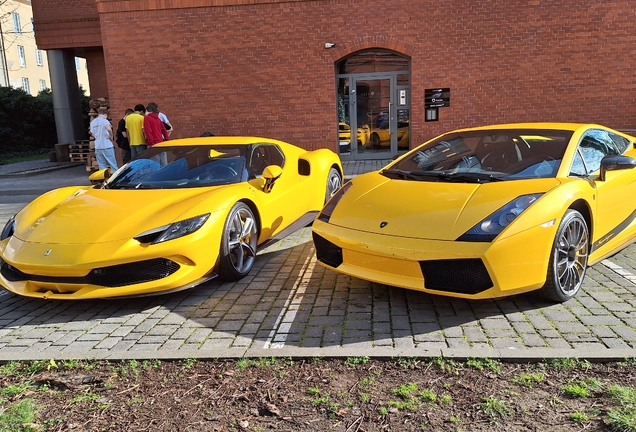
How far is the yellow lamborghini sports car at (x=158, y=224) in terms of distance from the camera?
3768mm

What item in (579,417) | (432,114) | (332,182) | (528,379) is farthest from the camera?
(432,114)

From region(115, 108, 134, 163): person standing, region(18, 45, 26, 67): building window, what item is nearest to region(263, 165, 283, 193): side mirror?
region(115, 108, 134, 163): person standing

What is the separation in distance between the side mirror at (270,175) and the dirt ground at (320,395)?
89.4 inches

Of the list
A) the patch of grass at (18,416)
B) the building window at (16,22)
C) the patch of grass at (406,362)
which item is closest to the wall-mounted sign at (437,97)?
the patch of grass at (406,362)

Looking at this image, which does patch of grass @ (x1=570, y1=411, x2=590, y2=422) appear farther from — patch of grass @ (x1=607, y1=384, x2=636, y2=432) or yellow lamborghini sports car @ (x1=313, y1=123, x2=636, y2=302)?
yellow lamborghini sports car @ (x1=313, y1=123, x2=636, y2=302)

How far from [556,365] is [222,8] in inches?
476

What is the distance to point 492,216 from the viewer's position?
11.1 ft

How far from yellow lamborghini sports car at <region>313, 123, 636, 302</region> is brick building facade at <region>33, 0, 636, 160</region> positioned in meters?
8.25

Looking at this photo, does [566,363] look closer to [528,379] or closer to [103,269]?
[528,379]

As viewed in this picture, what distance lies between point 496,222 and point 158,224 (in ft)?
8.23

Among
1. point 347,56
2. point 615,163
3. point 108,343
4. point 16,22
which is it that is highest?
point 16,22

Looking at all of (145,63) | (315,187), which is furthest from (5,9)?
(315,187)

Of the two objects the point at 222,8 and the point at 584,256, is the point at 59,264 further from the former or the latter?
the point at 222,8

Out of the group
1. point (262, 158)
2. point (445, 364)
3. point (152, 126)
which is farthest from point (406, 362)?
point (152, 126)
